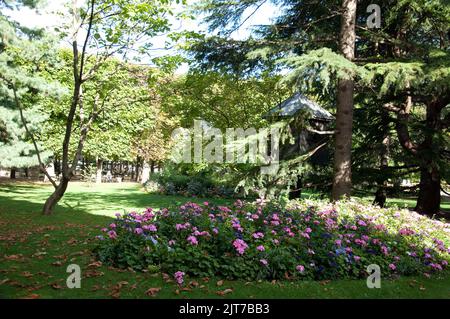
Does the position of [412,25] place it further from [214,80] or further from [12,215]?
[12,215]

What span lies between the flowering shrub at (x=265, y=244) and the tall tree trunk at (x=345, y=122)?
6.53 feet

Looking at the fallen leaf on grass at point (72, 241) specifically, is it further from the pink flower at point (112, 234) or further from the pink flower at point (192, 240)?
the pink flower at point (192, 240)

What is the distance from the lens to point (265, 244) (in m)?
5.33

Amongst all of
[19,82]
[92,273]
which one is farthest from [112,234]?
[19,82]

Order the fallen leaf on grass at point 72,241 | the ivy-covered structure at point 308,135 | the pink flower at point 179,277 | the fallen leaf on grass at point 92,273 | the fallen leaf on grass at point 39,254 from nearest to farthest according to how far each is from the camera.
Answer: the pink flower at point 179,277
the fallen leaf on grass at point 92,273
the fallen leaf on grass at point 39,254
the fallen leaf on grass at point 72,241
the ivy-covered structure at point 308,135

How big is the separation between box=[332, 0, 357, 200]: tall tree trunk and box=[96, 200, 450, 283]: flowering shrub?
199cm

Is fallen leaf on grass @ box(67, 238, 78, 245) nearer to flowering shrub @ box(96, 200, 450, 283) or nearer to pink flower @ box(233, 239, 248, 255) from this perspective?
flowering shrub @ box(96, 200, 450, 283)

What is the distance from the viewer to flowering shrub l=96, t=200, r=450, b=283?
16.0 ft

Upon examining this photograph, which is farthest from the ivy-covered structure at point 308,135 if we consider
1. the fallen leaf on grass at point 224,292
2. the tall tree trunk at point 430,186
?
the fallen leaf on grass at point 224,292

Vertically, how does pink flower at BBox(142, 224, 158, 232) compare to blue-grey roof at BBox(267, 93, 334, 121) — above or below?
below

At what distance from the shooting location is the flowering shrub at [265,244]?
16.0 feet

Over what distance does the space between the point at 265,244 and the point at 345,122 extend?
4.78m

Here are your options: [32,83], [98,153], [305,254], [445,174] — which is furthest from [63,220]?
[98,153]

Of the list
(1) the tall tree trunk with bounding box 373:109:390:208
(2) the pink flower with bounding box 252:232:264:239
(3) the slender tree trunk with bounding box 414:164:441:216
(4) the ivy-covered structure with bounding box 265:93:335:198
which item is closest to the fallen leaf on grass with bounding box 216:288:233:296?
(2) the pink flower with bounding box 252:232:264:239
